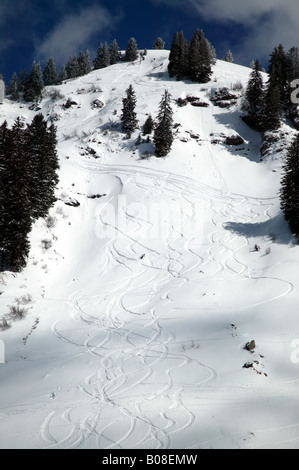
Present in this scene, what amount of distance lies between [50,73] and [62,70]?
8549 mm

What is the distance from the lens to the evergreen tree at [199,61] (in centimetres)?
5619

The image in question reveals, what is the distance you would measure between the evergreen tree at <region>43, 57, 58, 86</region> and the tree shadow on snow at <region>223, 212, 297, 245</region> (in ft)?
278

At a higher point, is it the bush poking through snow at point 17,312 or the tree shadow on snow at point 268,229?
the tree shadow on snow at point 268,229

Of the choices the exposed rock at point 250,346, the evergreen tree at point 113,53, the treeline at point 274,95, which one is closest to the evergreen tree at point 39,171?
the exposed rock at point 250,346

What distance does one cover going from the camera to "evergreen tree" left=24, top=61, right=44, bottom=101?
221 ft

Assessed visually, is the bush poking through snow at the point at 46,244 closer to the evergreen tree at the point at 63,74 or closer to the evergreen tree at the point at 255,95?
the evergreen tree at the point at 255,95

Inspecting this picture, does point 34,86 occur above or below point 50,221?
above

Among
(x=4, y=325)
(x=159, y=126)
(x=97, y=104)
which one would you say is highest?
(x=97, y=104)

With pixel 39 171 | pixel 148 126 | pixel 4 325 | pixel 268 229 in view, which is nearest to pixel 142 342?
pixel 4 325

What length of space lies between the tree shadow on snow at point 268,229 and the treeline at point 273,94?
2344cm

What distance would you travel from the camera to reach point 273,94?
3697 cm

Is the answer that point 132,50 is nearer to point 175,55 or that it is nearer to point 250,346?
point 175,55

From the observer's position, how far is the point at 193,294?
14375mm

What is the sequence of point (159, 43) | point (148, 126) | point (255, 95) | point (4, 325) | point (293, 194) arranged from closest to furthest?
point (4, 325), point (293, 194), point (148, 126), point (255, 95), point (159, 43)
